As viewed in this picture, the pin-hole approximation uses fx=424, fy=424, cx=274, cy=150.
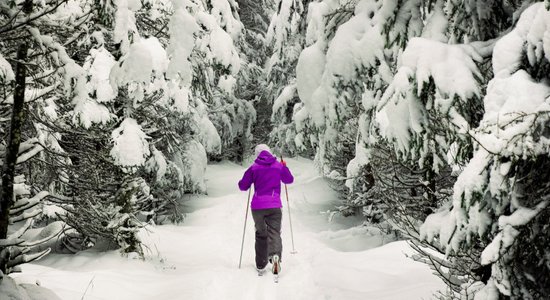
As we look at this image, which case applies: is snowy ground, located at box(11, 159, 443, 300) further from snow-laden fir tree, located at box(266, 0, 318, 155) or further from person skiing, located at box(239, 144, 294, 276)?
snow-laden fir tree, located at box(266, 0, 318, 155)

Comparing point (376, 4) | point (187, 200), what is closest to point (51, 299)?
point (376, 4)

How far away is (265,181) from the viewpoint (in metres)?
7.65

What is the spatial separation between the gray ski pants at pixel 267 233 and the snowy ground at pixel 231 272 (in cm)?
39

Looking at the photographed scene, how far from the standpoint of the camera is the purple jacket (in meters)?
7.61

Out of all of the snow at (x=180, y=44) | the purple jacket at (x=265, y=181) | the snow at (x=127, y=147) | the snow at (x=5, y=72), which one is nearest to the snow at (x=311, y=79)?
the snow at (x=180, y=44)

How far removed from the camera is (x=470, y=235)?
250 cm

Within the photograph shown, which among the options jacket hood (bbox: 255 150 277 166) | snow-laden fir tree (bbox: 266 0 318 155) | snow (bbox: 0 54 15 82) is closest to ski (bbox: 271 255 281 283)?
jacket hood (bbox: 255 150 277 166)

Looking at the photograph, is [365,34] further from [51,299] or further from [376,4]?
[51,299]

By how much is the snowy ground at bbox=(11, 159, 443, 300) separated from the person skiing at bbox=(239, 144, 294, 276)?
0.41 m

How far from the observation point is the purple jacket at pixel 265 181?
7.61 m

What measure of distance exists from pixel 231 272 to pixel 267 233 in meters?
0.92

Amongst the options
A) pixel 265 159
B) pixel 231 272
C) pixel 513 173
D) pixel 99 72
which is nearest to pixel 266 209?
pixel 265 159

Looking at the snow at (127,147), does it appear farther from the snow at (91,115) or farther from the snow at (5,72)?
the snow at (5,72)

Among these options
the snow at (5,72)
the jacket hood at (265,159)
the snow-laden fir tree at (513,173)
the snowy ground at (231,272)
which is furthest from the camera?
the jacket hood at (265,159)
